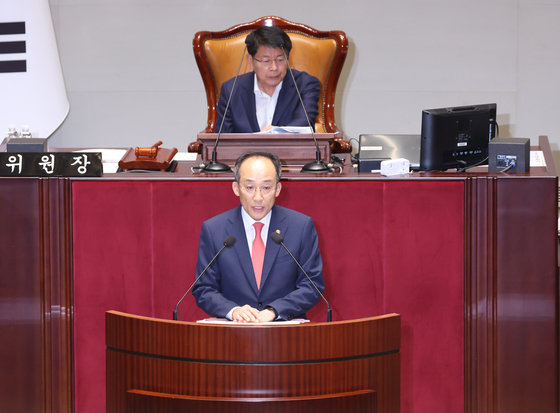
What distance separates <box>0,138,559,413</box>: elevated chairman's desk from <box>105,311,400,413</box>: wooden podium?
1.03 metres

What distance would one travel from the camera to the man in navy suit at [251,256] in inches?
117

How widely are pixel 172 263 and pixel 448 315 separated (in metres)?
1.06

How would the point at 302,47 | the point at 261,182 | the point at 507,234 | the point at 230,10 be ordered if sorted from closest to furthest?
the point at 261,182 < the point at 507,234 < the point at 302,47 < the point at 230,10

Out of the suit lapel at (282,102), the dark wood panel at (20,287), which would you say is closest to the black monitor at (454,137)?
the suit lapel at (282,102)

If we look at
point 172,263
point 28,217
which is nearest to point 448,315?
point 172,263

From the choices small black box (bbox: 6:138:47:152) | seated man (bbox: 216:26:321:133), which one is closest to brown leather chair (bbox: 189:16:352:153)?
seated man (bbox: 216:26:321:133)

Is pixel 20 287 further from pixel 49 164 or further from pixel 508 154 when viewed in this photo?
pixel 508 154

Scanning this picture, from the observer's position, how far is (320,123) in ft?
16.8

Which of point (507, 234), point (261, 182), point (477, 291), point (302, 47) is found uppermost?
point (302, 47)

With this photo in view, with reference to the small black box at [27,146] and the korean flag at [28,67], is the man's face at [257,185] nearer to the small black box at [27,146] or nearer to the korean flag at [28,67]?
the small black box at [27,146]

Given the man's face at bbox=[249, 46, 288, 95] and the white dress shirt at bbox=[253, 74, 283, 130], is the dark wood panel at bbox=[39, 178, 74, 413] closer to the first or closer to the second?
the man's face at bbox=[249, 46, 288, 95]

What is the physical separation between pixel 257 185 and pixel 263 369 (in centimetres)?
89

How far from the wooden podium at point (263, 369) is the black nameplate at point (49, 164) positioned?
1.18 metres

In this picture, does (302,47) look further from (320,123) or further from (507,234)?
(507,234)
